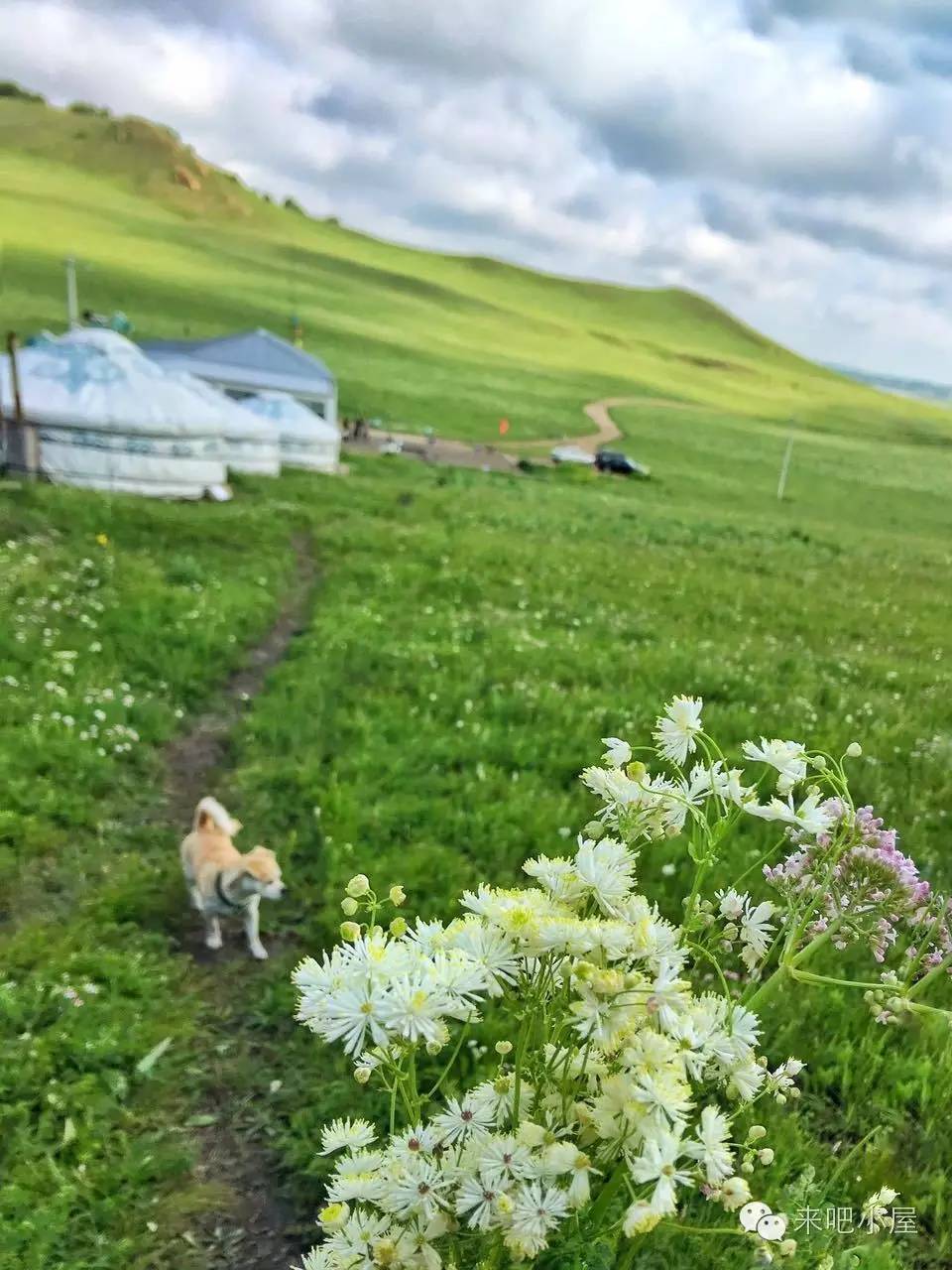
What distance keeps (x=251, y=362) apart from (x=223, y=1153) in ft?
123

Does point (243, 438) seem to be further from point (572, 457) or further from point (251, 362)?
point (572, 457)

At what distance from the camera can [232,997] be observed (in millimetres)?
5172

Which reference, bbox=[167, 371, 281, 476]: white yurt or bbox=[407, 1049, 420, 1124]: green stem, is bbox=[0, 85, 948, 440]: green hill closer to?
bbox=[167, 371, 281, 476]: white yurt

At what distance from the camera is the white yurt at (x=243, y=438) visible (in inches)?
985

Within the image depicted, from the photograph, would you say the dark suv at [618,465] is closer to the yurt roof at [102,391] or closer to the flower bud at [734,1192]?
the yurt roof at [102,391]

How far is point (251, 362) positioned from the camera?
37656 millimetres

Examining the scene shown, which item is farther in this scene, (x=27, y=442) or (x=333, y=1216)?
(x=27, y=442)

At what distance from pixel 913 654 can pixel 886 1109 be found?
958 centimetres

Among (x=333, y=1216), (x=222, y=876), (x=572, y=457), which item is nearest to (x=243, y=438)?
(x=222, y=876)

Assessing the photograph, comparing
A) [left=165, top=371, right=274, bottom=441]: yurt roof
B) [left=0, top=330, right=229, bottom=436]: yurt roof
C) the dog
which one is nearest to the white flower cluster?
the dog

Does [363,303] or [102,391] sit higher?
[363,303]

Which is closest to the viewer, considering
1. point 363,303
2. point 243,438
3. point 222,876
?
point 222,876

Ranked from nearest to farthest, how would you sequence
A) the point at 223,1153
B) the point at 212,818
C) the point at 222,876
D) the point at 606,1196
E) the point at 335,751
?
the point at 606,1196, the point at 223,1153, the point at 222,876, the point at 212,818, the point at 335,751

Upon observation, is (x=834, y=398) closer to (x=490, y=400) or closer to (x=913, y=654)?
(x=490, y=400)
